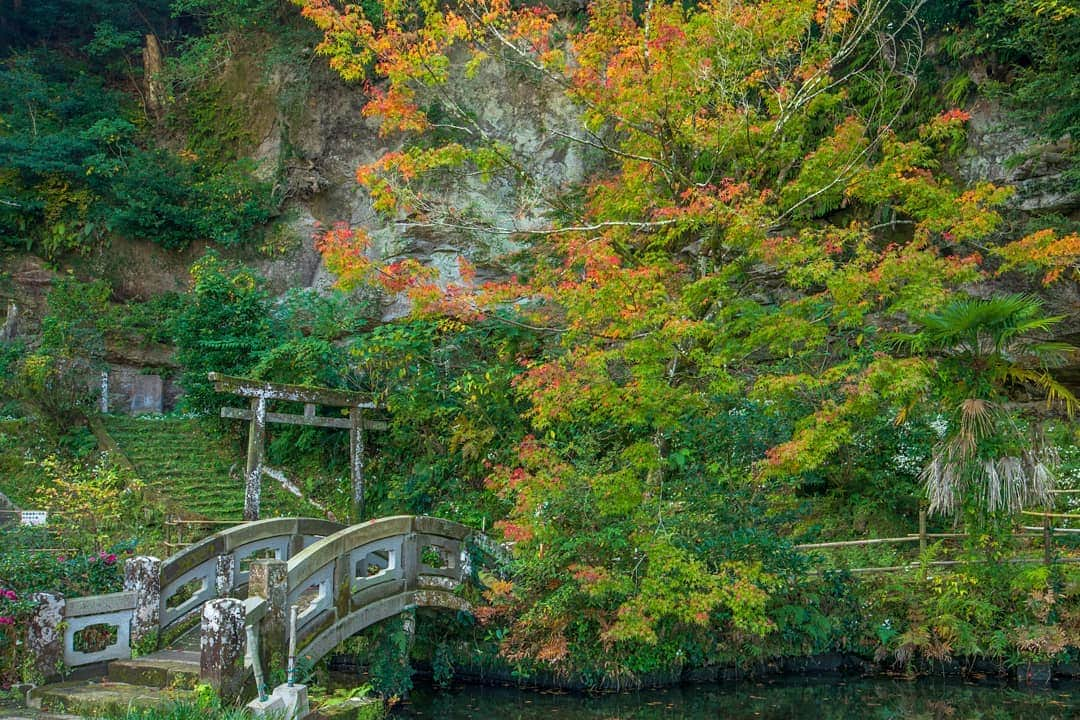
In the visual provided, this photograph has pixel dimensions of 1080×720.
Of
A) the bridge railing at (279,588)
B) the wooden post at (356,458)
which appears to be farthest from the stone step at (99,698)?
the wooden post at (356,458)

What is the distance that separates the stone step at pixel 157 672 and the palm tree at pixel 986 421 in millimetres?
8719

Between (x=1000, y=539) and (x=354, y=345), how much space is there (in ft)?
37.7

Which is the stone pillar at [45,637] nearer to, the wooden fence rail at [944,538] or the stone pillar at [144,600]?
the stone pillar at [144,600]

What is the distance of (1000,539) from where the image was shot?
1221cm

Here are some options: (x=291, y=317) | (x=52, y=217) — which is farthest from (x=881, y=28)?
(x=52, y=217)

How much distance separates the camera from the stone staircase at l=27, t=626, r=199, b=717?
23.5ft

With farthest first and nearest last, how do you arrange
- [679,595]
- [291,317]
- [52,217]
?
1. [52,217]
2. [291,317]
3. [679,595]

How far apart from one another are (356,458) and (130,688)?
8.97 meters

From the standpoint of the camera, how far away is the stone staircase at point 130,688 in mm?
7152

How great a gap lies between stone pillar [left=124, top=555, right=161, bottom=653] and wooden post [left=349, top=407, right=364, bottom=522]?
313 inches

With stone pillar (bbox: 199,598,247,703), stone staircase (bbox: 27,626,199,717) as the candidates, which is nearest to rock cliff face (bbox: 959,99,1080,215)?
stone pillar (bbox: 199,598,247,703)

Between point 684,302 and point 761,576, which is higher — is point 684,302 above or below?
above

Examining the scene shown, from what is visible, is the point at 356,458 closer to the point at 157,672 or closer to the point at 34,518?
the point at 34,518

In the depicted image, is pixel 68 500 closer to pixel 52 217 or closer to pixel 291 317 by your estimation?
pixel 291 317
